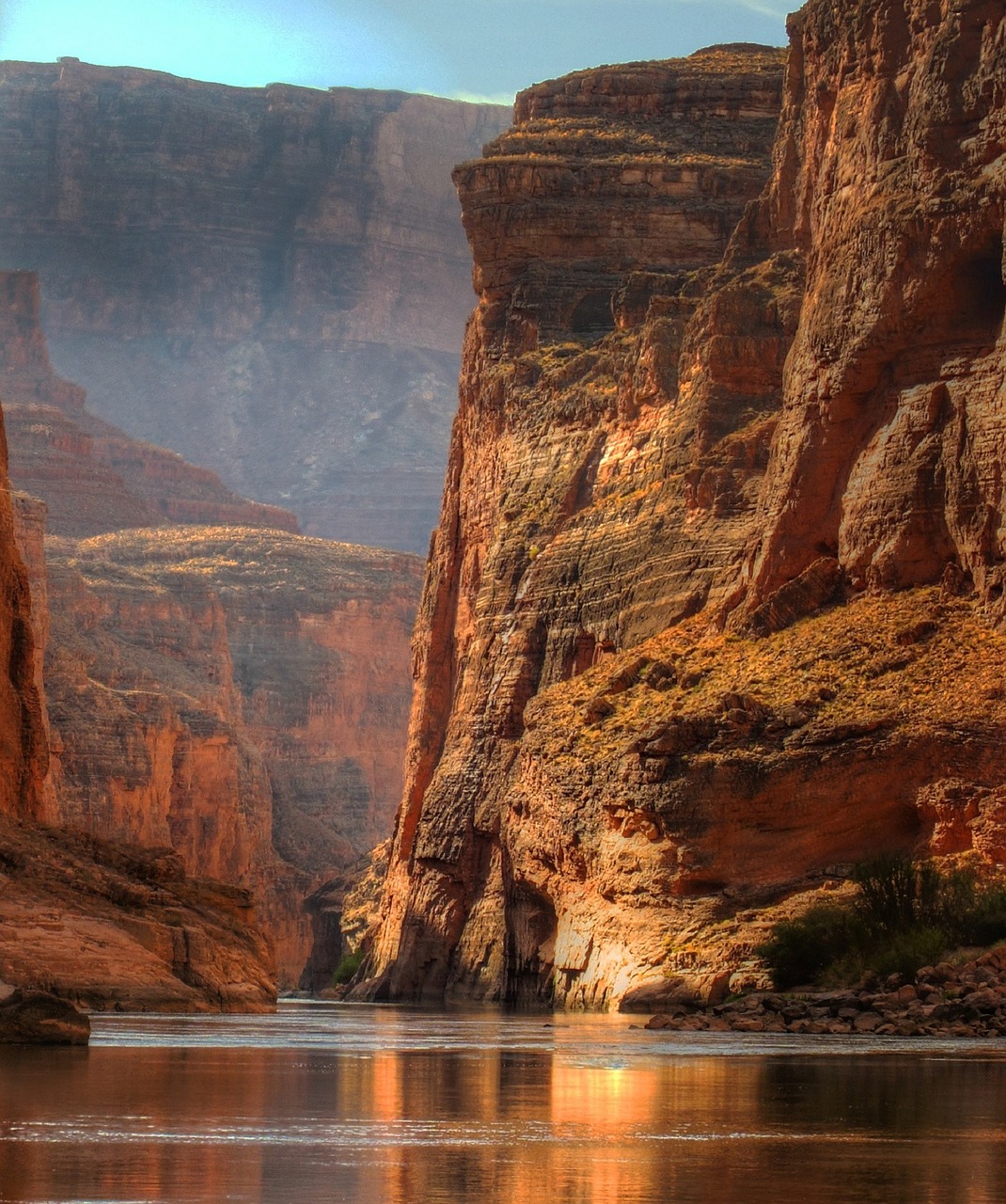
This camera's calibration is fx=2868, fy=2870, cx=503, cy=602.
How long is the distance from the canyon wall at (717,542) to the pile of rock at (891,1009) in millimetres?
11249

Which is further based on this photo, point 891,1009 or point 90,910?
point 891,1009

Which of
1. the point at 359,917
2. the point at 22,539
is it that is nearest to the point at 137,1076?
the point at 359,917

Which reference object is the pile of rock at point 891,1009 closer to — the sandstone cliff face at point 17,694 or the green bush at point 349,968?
the sandstone cliff face at point 17,694

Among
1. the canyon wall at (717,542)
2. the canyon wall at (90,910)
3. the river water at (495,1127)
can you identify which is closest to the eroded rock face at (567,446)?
the canyon wall at (717,542)

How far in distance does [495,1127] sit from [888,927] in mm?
34928

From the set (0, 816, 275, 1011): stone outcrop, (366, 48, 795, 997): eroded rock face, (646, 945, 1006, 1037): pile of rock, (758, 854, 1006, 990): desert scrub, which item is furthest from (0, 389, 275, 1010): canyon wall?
(366, 48, 795, 997): eroded rock face

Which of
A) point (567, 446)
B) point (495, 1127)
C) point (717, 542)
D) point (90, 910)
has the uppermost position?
point (567, 446)

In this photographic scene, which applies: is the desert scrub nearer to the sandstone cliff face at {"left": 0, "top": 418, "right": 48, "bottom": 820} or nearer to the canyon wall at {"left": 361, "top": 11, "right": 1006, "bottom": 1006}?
the canyon wall at {"left": 361, "top": 11, "right": 1006, "bottom": 1006}

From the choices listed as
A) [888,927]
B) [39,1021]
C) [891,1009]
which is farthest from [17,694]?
[39,1021]

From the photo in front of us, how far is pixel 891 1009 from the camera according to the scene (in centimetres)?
4466

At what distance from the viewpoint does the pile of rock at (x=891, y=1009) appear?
4100 centimetres

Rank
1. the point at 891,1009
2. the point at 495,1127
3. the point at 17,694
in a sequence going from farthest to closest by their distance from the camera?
1. the point at 17,694
2. the point at 891,1009
3. the point at 495,1127

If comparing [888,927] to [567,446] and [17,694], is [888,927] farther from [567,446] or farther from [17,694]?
[567,446]

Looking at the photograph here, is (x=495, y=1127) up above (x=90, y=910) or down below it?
above
